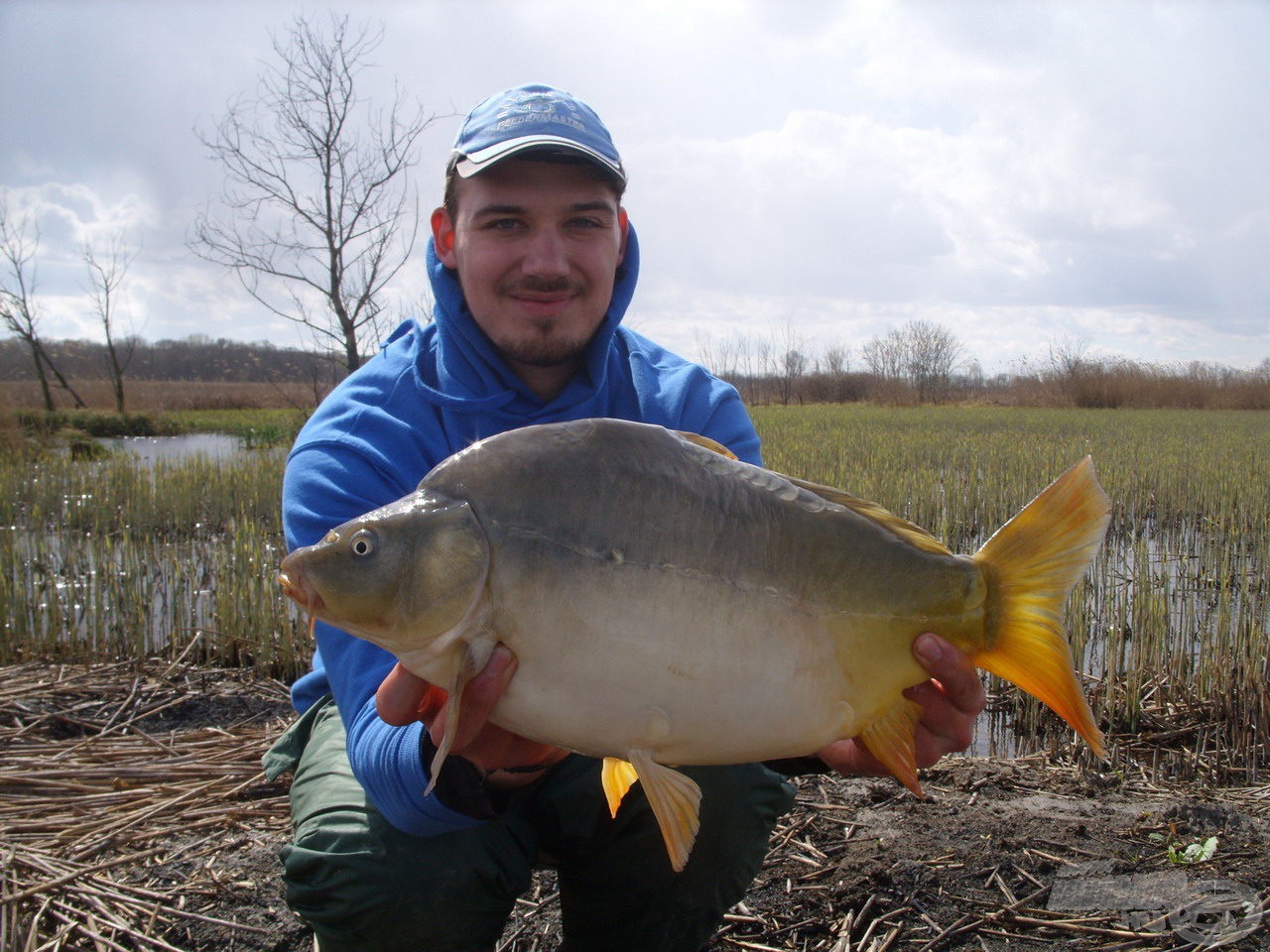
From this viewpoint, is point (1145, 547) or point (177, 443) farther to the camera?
point (177, 443)

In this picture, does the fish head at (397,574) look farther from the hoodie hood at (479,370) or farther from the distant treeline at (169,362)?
the distant treeline at (169,362)

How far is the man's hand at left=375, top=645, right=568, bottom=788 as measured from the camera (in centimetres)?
144

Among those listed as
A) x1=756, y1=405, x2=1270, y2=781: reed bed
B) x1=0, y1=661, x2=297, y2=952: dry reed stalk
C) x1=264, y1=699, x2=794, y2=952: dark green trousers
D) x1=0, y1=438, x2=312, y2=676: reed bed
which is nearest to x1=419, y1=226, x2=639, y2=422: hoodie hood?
x1=264, y1=699, x2=794, y2=952: dark green trousers

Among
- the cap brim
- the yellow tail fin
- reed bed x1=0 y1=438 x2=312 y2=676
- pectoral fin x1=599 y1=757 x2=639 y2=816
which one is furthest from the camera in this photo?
reed bed x1=0 y1=438 x2=312 y2=676

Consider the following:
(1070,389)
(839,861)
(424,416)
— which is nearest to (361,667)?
(424,416)

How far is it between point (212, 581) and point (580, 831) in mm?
5745

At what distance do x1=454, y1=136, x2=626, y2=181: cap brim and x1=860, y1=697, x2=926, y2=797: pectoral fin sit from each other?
1.60 meters

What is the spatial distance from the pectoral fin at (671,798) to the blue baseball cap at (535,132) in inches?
63.5

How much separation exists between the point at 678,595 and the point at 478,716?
0.39 metres

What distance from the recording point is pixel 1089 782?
142 inches

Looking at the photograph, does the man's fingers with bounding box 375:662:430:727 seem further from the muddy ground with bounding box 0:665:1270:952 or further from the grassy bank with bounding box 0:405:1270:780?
the grassy bank with bounding box 0:405:1270:780

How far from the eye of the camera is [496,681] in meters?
1.44

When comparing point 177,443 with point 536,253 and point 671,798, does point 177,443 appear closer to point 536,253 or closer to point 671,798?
point 536,253

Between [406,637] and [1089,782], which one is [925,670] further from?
[1089,782]
